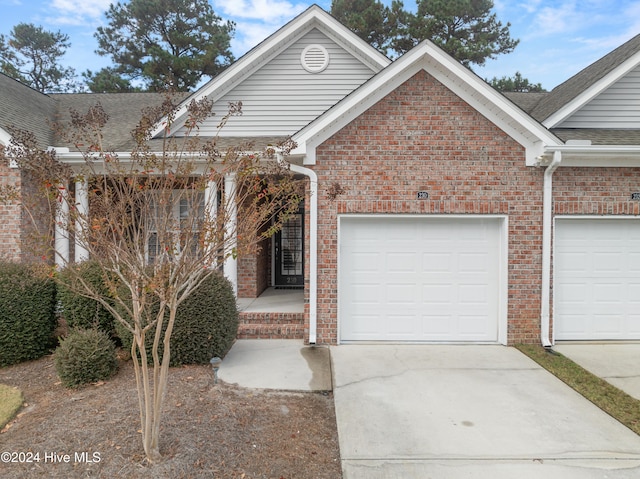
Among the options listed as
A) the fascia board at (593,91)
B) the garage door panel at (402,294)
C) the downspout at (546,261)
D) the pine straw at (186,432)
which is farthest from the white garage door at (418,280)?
the fascia board at (593,91)

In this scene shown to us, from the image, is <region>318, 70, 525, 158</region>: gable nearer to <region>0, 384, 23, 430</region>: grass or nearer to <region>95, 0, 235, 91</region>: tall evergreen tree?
<region>0, 384, 23, 430</region>: grass

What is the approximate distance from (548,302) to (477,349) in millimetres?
1408

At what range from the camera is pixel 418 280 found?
6.98 metres

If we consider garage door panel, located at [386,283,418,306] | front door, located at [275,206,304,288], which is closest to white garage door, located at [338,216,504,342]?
garage door panel, located at [386,283,418,306]

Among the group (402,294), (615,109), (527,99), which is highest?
(527,99)

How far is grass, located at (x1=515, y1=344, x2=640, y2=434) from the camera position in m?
4.43

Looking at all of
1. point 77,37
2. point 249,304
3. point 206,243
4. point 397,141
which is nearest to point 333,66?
point 397,141

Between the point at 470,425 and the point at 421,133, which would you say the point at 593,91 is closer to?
the point at 421,133

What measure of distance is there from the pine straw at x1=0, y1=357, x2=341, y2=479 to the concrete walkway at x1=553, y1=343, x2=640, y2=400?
3.84 meters

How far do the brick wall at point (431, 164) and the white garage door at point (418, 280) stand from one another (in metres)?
0.37

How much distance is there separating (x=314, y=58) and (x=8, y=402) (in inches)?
320

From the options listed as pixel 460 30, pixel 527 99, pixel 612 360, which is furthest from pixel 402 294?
pixel 460 30

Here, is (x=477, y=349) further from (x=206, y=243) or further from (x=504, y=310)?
(x=206, y=243)

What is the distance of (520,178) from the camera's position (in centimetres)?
670
